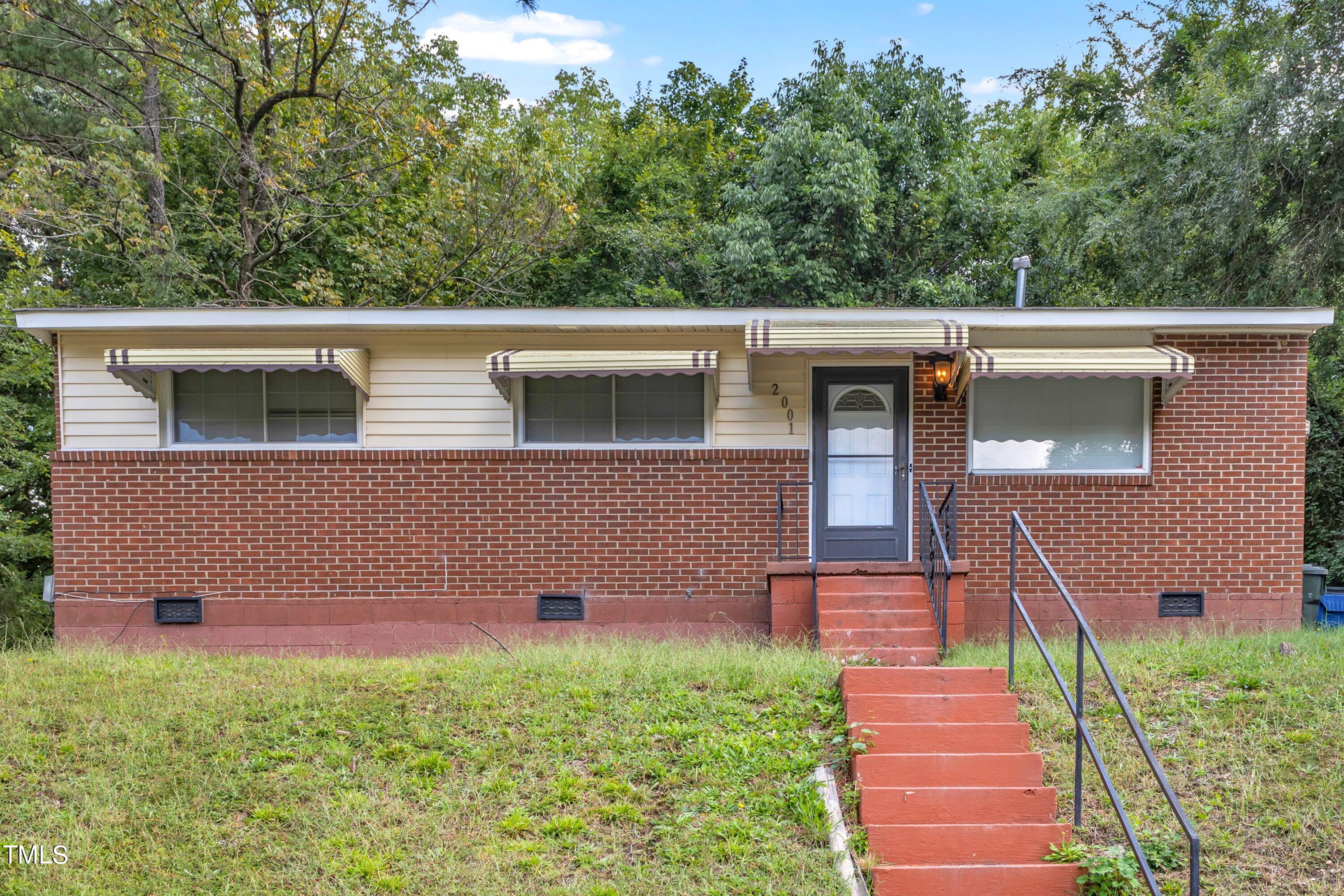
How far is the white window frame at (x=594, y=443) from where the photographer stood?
731cm

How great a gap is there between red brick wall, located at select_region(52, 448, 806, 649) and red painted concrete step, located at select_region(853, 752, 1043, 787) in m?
3.17

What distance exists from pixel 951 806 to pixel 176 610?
6810 mm

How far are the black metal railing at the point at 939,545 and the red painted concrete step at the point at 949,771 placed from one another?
1819 mm

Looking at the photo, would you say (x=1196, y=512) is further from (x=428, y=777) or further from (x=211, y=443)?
(x=211, y=443)

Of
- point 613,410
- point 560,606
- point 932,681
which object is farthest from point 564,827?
point 613,410

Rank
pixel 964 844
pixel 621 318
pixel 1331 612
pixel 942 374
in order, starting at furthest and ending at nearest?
pixel 1331 612 < pixel 942 374 < pixel 621 318 < pixel 964 844

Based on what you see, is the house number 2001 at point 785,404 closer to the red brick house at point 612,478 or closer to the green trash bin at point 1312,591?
the red brick house at point 612,478

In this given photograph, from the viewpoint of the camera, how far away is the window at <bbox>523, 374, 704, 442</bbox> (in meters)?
7.38

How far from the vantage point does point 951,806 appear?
384cm

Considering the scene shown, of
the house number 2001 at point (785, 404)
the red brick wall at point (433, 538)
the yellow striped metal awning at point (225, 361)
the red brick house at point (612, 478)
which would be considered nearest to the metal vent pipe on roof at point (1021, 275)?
the red brick house at point (612, 478)

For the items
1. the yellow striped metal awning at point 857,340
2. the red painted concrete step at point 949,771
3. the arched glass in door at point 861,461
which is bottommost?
the red painted concrete step at point 949,771

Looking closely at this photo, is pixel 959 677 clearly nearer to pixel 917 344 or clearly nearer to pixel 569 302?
pixel 917 344

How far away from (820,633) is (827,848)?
8.37 ft

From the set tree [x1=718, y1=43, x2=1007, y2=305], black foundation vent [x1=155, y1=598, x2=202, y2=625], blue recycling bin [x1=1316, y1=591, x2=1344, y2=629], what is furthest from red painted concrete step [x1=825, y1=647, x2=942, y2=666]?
tree [x1=718, y1=43, x2=1007, y2=305]
